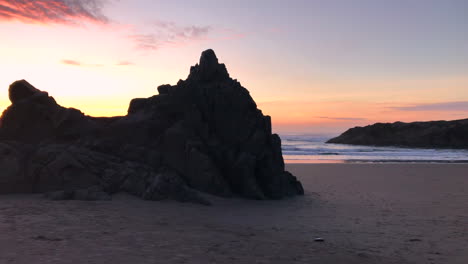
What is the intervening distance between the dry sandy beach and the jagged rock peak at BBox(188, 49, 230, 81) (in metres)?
5.82

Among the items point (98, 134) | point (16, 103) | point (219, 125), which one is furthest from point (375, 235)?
point (16, 103)

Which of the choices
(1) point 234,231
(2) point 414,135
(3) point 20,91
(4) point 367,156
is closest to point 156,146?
(3) point 20,91

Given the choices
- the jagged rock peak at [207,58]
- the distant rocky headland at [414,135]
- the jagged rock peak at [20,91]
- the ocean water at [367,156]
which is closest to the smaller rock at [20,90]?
the jagged rock peak at [20,91]

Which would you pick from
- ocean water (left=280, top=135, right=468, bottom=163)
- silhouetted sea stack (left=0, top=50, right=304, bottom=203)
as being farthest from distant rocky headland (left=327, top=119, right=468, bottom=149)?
silhouetted sea stack (left=0, top=50, right=304, bottom=203)

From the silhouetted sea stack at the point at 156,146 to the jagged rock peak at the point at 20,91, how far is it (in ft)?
0.12

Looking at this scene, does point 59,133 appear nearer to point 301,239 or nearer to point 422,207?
point 301,239

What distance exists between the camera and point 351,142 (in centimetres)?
9356

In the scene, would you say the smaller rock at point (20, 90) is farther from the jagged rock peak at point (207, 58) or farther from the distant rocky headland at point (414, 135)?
the distant rocky headland at point (414, 135)

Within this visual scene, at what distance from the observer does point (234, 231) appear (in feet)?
34.6

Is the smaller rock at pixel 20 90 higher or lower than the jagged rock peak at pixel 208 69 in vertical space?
lower

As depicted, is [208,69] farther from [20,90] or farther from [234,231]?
[234,231]

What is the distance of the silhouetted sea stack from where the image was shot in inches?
552

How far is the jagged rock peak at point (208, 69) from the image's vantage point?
17.9 meters

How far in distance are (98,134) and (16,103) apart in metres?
3.34
